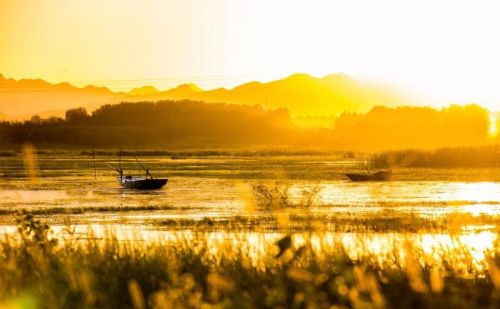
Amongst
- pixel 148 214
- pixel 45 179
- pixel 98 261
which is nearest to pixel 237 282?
pixel 98 261

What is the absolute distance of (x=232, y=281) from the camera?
1495cm

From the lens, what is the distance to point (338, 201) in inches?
2035

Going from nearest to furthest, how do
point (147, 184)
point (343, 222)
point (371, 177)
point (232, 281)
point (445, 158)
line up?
point (232, 281)
point (343, 222)
point (147, 184)
point (371, 177)
point (445, 158)

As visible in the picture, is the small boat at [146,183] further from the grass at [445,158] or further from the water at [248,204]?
the grass at [445,158]

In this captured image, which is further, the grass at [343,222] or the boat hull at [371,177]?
Answer: the boat hull at [371,177]

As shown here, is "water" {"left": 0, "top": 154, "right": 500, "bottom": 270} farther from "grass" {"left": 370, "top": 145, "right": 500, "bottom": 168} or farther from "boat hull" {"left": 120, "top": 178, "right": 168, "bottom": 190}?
"grass" {"left": 370, "top": 145, "right": 500, "bottom": 168}

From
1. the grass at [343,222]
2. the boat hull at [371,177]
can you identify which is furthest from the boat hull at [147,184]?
the grass at [343,222]

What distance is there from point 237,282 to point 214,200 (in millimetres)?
37532

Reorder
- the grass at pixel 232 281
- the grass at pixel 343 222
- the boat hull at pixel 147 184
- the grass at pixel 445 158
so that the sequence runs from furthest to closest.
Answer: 1. the grass at pixel 445 158
2. the boat hull at pixel 147 184
3. the grass at pixel 343 222
4. the grass at pixel 232 281

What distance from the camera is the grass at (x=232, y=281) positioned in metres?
14.1

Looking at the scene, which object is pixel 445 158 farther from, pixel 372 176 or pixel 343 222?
pixel 343 222

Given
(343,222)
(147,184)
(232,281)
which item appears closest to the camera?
(232,281)

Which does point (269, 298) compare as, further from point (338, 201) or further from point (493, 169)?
point (493, 169)

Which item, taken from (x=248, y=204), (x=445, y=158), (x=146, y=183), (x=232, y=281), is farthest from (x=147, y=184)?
(x=232, y=281)
